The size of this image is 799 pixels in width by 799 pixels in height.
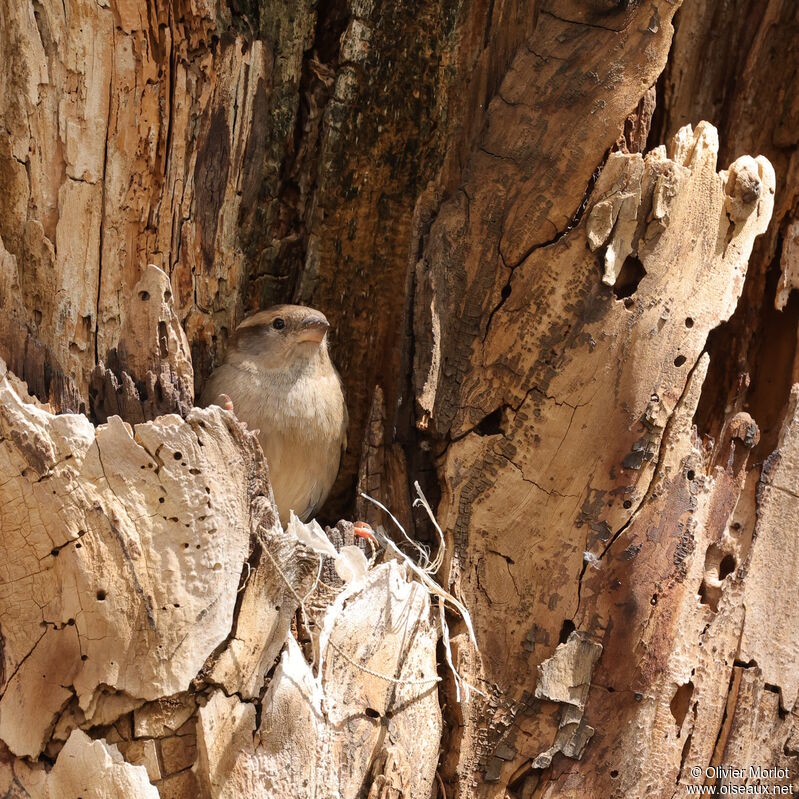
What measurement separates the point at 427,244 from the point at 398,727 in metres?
1.77

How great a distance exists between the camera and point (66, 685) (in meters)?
2.89

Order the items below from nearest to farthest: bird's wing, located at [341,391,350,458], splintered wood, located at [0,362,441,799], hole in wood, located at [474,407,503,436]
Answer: splintered wood, located at [0,362,441,799]
hole in wood, located at [474,407,503,436]
bird's wing, located at [341,391,350,458]

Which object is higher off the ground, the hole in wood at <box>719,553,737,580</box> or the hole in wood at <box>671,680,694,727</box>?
the hole in wood at <box>719,553,737,580</box>

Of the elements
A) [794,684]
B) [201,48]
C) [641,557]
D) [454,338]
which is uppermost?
[201,48]

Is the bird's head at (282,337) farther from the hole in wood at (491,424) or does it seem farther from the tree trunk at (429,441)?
the hole in wood at (491,424)

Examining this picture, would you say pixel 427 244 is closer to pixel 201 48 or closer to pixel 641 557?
pixel 201 48

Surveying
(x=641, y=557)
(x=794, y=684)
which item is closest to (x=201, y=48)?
(x=641, y=557)

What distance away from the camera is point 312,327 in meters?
4.00

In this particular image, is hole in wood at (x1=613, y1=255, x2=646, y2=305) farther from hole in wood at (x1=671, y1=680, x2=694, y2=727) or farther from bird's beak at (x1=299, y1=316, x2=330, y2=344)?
hole in wood at (x1=671, y1=680, x2=694, y2=727)

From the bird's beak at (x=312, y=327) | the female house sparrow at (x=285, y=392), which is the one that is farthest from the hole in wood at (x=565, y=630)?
the bird's beak at (x=312, y=327)

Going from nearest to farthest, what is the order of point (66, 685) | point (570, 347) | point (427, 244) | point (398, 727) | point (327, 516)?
point (66, 685) < point (398, 727) < point (570, 347) < point (427, 244) < point (327, 516)

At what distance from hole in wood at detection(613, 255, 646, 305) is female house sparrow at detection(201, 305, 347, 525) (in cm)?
121

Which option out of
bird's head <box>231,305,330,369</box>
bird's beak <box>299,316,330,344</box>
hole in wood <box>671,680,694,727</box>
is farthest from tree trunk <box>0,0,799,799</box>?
bird's beak <box>299,316,330,344</box>

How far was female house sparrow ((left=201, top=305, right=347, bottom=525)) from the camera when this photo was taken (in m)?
4.05
